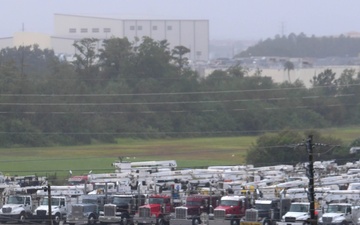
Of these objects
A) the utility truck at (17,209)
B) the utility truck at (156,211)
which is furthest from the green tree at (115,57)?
the utility truck at (156,211)

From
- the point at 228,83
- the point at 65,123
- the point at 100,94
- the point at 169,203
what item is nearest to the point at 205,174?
the point at 169,203

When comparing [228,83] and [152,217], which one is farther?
[228,83]

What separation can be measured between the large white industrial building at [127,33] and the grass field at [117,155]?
2709 inches

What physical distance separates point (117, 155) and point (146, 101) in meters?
18.3

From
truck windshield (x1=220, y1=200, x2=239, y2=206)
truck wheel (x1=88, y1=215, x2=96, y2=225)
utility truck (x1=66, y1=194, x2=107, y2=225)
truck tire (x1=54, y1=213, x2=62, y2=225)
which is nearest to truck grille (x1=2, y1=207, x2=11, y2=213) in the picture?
truck tire (x1=54, y1=213, x2=62, y2=225)

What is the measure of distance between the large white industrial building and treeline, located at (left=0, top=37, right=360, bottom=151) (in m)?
46.2

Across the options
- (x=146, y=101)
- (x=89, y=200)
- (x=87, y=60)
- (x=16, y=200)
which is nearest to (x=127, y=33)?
(x=87, y=60)

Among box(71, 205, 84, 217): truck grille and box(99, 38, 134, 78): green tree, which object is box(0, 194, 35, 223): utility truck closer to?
box(71, 205, 84, 217): truck grille

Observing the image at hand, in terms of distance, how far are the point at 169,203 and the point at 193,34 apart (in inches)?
4122

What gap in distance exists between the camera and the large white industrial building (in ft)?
457

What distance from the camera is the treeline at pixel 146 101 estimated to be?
229 feet

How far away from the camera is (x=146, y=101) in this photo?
3100 inches

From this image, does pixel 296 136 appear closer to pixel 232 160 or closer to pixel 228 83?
pixel 232 160

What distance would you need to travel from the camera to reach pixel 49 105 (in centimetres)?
7138
